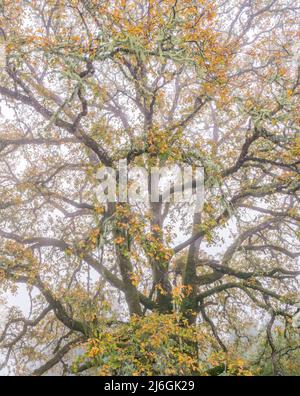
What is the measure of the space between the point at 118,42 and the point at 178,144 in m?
2.62

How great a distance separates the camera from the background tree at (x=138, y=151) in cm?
702

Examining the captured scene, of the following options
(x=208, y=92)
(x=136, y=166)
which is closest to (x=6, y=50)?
(x=136, y=166)

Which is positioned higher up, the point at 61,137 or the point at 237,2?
the point at 237,2

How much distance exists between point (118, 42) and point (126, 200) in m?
3.22

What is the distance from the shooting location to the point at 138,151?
7.79m

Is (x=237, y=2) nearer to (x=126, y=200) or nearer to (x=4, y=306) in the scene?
(x=126, y=200)

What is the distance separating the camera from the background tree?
7.02 metres

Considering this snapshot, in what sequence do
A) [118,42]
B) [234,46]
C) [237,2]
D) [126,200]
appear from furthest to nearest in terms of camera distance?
[237,2], [234,46], [126,200], [118,42]

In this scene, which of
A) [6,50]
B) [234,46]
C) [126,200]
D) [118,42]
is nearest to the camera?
[118,42]

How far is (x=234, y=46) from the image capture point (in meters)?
10.8

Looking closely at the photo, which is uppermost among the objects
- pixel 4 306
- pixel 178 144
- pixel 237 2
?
pixel 237 2
